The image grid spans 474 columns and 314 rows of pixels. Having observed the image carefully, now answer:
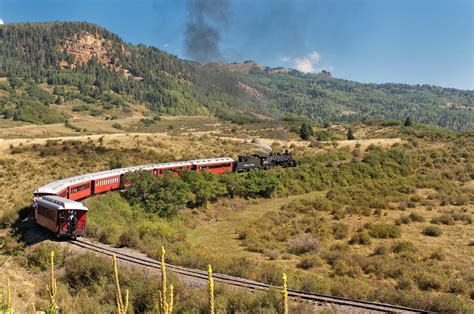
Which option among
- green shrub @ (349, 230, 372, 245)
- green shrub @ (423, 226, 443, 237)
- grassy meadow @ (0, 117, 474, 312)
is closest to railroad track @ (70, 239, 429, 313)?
Answer: grassy meadow @ (0, 117, 474, 312)

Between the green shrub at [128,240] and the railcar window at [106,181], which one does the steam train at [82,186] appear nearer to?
the railcar window at [106,181]

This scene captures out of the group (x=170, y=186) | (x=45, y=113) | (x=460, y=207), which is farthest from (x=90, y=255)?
(x=45, y=113)

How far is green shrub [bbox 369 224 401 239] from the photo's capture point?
3364cm

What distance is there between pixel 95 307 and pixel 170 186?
Result: 2664 cm

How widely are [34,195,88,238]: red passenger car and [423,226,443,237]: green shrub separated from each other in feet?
87.6

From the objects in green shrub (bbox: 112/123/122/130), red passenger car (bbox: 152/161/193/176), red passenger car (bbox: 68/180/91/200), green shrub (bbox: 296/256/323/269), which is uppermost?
green shrub (bbox: 112/123/122/130)

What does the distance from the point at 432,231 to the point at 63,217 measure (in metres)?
28.1

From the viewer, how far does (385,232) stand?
33844mm

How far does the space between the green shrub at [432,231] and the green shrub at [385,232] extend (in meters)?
2.14

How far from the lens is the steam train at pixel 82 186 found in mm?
25797

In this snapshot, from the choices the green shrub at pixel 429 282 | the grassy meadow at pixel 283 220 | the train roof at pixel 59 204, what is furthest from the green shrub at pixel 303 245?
the train roof at pixel 59 204

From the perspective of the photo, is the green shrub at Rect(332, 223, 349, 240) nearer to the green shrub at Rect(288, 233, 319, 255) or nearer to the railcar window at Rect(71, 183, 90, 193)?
the green shrub at Rect(288, 233, 319, 255)

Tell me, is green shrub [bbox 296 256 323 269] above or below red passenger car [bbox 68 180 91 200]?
below

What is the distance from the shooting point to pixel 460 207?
43.3 m
